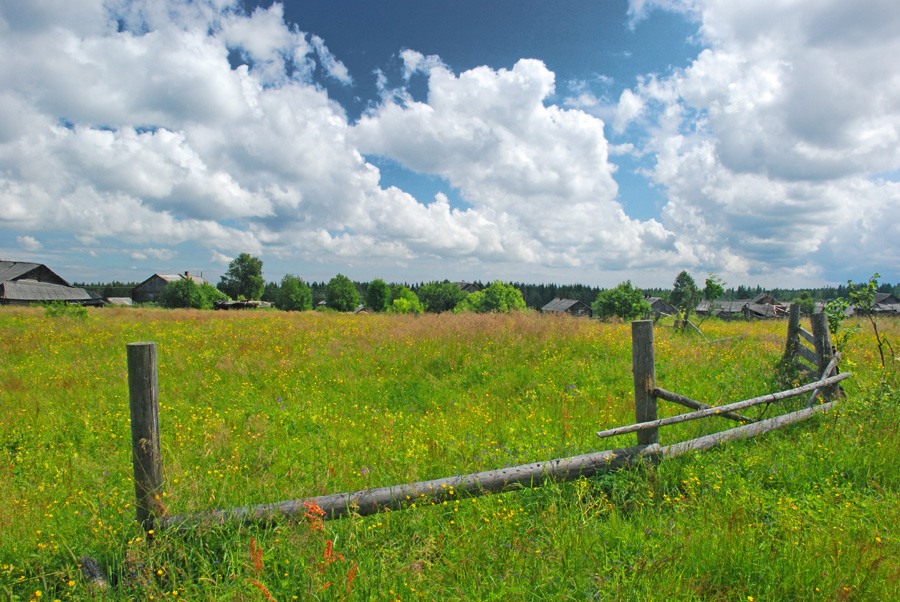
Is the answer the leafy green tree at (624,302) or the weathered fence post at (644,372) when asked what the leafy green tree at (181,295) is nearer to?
the leafy green tree at (624,302)

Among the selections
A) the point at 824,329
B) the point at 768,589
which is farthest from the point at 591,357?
the point at 768,589

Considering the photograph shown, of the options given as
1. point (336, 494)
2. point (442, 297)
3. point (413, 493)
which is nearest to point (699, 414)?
point (413, 493)

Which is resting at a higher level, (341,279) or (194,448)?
(341,279)

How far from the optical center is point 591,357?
994 centimetres

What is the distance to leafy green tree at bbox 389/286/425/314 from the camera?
67.3 metres

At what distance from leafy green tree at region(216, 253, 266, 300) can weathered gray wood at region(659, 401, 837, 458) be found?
84.3m

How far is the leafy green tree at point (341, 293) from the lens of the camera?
81688 millimetres

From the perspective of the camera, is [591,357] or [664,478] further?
[591,357]

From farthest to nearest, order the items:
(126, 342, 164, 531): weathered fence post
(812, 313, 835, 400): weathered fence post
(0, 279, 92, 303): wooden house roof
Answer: (0, 279, 92, 303): wooden house roof → (812, 313, 835, 400): weathered fence post → (126, 342, 164, 531): weathered fence post

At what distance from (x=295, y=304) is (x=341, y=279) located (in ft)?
34.9

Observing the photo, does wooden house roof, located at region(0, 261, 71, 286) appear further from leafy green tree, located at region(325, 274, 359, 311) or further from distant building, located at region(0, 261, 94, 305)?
leafy green tree, located at region(325, 274, 359, 311)

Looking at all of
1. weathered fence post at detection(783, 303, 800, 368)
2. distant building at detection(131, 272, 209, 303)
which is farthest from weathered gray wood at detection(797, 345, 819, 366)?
distant building at detection(131, 272, 209, 303)

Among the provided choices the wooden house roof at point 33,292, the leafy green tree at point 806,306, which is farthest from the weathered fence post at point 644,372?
the wooden house roof at point 33,292

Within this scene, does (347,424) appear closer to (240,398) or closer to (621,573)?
(240,398)
